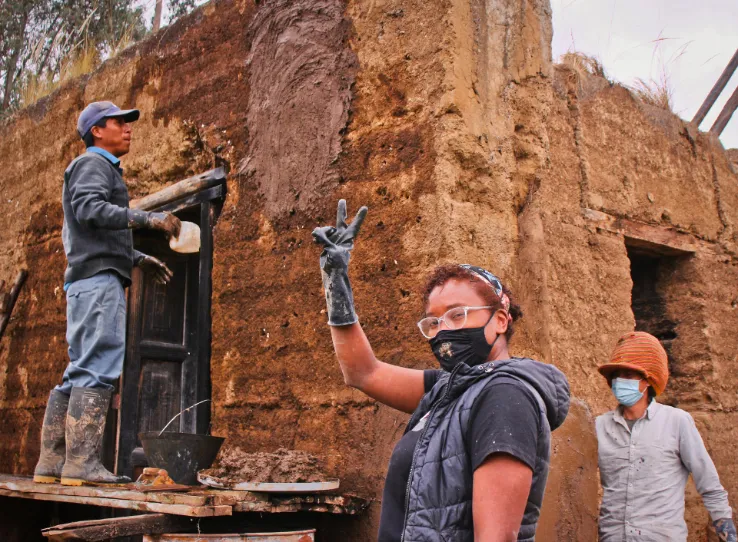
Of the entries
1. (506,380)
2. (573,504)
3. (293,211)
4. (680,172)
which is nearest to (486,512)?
(506,380)

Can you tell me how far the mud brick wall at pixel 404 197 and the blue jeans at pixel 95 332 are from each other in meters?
0.71

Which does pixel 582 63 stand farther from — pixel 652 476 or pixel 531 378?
pixel 531 378

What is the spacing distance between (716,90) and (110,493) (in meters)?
5.71

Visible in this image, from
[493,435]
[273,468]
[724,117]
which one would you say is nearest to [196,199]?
[273,468]

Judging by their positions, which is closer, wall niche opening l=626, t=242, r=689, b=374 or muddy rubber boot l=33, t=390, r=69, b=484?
muddy rubber boot l=33, t=390, r=69, b=484

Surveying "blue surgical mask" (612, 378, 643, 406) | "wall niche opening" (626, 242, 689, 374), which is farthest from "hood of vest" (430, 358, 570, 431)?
"wall niche opening" (626, 242, 689, 374)

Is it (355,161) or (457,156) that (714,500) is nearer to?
(457,156)

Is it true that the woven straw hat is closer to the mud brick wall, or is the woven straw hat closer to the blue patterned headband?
the mud brick wall

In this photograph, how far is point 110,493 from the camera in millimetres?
3279

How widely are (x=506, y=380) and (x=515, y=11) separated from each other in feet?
8.40

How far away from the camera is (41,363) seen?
5543 mm

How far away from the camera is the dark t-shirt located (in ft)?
6.00

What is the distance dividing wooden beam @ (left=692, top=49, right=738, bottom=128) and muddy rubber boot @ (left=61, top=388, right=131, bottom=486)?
4774 millimetres

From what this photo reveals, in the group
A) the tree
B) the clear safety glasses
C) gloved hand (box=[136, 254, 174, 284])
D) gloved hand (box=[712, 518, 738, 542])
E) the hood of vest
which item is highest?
the tree
